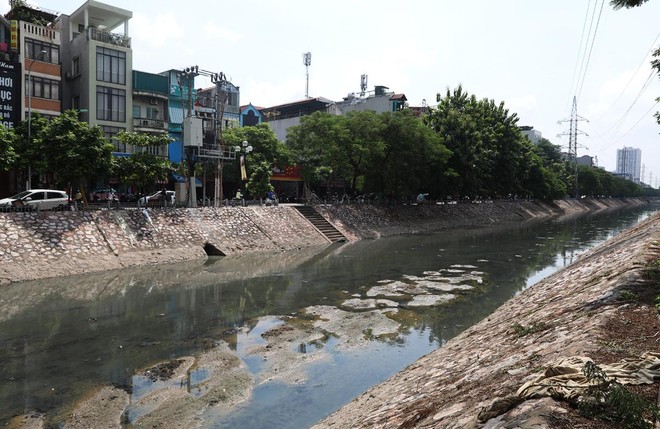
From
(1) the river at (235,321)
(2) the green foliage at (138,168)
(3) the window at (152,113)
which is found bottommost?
(1) the river at (235,321)

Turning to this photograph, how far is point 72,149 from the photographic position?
1073 inches

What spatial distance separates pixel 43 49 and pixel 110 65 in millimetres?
5490

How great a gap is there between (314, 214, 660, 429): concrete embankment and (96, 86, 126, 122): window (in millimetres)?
41906

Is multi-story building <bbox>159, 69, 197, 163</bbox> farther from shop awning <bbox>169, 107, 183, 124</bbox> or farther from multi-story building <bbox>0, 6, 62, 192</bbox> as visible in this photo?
multi-story building <bbox>0, 6, 62, 192</bbox>

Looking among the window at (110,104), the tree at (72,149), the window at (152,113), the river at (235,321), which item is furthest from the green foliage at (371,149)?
Answer: the tree at (72,149)

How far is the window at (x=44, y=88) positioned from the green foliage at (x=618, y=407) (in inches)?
1826

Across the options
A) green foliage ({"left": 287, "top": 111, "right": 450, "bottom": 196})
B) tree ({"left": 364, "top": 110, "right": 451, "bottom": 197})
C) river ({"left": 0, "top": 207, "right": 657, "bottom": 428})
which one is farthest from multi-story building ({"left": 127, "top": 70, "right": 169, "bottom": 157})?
river ({"left": 0, "top": 207, "right": 657, "bottom": 428})

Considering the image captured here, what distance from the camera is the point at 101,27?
47.2m

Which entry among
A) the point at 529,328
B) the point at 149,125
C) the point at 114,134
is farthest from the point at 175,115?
the point at 529,328

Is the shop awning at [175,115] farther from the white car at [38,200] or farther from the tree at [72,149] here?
the tree at [72,149]

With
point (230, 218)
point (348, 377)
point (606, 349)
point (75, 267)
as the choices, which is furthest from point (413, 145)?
point (606, 349)

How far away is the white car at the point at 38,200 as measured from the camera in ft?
88.4

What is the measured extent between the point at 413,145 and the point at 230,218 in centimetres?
2252

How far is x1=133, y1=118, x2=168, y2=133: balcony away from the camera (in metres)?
46.8
